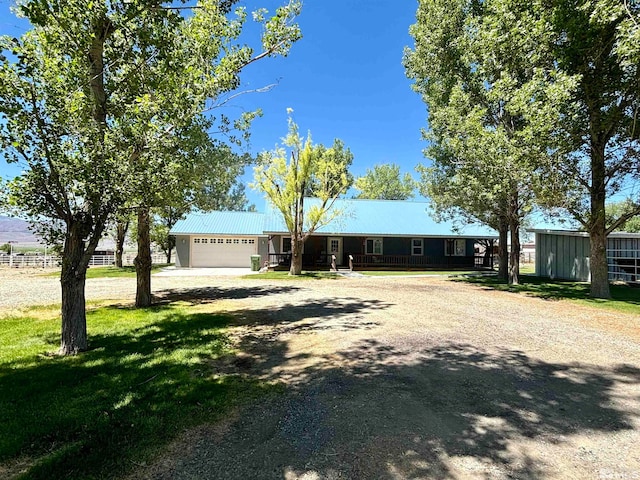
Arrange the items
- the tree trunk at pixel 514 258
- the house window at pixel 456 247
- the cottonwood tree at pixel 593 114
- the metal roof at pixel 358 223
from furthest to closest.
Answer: the house window at pixel 456 247
the metal roof at pixel 358 223
the tree trunk at pixel 514 258
the cottonwood tree at pixel 593 114

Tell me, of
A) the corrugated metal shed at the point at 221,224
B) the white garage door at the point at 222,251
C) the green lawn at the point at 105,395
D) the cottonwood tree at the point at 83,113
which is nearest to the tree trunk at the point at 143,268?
the green lawn at the point at 105,395

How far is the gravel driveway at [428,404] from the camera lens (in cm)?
296

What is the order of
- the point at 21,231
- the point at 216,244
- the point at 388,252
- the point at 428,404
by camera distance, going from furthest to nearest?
the point at 216,244, the point at 388,252, the point at 21,231, the point at 428,404

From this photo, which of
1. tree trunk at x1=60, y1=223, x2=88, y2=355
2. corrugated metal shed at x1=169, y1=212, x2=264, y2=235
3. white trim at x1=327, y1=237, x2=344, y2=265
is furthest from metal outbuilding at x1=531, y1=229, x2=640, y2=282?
tree trunk at x1=60, y1=223, x2=88, y2=355

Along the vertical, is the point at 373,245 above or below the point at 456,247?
above

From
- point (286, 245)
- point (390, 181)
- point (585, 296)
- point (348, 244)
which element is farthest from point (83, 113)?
point (390, 181)

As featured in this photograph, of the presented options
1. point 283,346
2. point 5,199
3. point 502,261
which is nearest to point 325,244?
point 502,261

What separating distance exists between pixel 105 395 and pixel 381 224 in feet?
76.0

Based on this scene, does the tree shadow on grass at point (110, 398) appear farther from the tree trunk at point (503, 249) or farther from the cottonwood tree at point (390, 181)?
the cottonwood tree at point (390, 181)

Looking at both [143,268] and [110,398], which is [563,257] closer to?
[143,268]

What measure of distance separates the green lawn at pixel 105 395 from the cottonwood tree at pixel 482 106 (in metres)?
10.8

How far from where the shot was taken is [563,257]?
67.8ft

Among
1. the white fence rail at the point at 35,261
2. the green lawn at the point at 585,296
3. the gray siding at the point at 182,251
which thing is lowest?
the green lawn at the point at 585,296

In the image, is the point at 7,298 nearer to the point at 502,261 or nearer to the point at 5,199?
the point at 5,199
